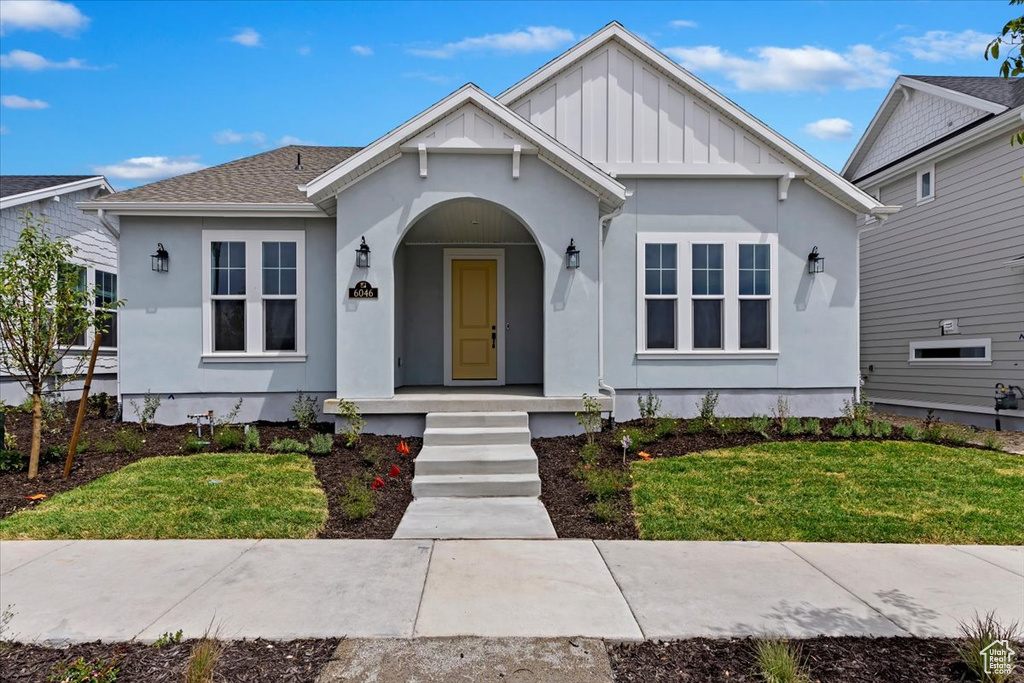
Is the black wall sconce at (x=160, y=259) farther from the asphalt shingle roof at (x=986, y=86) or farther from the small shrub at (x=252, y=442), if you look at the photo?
the asphalt shingle roof at (x=986, y=86)

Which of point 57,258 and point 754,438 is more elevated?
point 57,258

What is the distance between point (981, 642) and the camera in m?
3.12

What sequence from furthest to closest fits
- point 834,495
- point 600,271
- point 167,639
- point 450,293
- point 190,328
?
point 450,293, point 190,328, point 600,271, point 834,495, point 167,639

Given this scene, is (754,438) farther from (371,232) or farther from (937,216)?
(937,216)

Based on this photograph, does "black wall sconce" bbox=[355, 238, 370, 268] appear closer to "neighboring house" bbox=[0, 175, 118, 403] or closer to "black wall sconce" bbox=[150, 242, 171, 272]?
"black wall sconce" bbox=[150, 242, 171, 272]

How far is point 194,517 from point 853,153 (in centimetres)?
1816

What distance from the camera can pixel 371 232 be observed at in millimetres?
8539

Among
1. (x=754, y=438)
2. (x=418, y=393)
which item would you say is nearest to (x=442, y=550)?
(x=418, y=393)

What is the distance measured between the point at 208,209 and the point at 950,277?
47.0ft

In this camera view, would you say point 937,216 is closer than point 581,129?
No

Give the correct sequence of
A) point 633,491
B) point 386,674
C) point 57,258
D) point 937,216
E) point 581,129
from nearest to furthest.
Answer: point 386,674, point 633,491, point 57,258, point 581,129, point 937,216

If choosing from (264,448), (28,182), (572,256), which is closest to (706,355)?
(572,256)

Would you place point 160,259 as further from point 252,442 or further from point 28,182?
point 28,182

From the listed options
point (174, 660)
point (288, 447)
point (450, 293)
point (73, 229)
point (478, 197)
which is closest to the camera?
point (174, 660)
